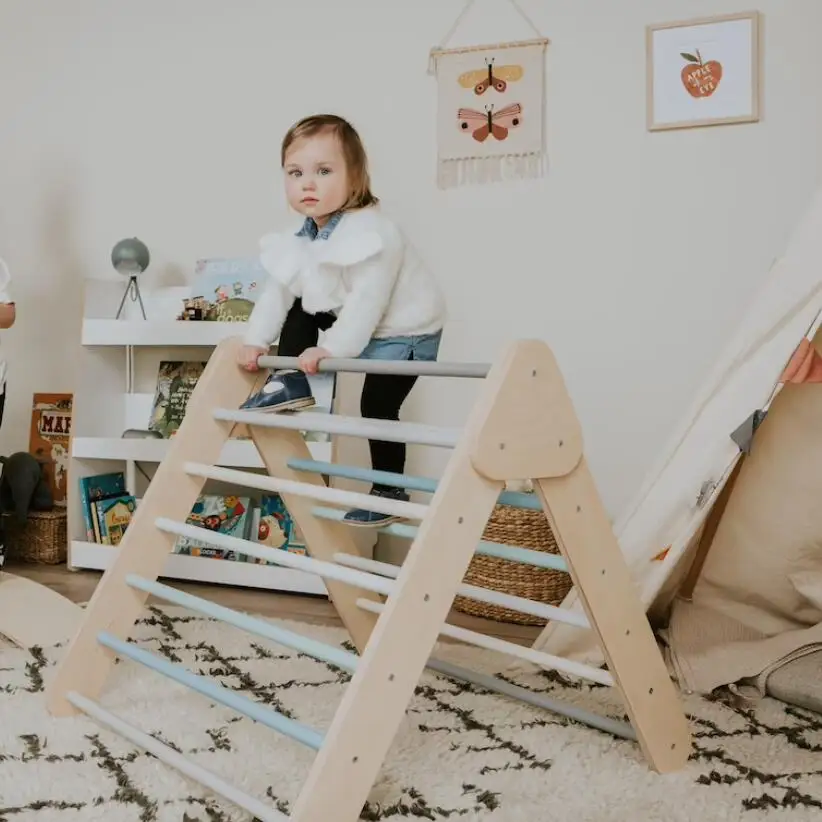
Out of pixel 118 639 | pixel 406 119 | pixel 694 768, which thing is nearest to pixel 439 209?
pixel 406 119

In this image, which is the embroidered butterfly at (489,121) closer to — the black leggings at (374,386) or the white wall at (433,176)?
the white wall at (433,176)

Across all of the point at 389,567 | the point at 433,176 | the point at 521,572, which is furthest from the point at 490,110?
the point at 389,567

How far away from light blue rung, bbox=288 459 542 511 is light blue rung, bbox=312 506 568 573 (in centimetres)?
7

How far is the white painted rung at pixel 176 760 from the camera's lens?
116cm

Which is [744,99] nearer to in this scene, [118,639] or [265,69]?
[265,69]

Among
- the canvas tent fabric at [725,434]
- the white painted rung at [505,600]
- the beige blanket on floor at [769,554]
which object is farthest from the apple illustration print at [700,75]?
the white painted rung at [505,600]

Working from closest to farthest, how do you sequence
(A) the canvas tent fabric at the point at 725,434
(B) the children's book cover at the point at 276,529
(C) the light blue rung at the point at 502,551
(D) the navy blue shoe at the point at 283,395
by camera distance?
(C) the light blue rung at the point at 502,551
(D) the navy blue shoe at the point at 283,395
(A) the canvas tent fabric at the point at 725,434
(B) the children's book cover at the point at 276,529

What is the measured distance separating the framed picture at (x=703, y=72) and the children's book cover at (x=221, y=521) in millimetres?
1515

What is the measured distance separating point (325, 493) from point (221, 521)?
139 cm

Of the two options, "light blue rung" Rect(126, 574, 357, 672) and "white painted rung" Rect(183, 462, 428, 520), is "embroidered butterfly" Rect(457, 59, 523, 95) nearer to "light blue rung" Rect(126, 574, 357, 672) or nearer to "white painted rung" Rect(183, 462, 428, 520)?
"white painted rung" Rect(183, 462, 428, 520)

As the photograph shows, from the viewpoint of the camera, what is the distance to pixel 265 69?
2.83 metres

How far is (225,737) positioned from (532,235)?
1.59m

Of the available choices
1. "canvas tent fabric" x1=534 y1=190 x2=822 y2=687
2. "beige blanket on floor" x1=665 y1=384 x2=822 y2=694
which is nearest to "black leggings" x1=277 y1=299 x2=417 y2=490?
"canvas tent fabric" x1=534 y1=190 x2=822 y2=687

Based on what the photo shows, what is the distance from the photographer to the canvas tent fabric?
170 centimetres
